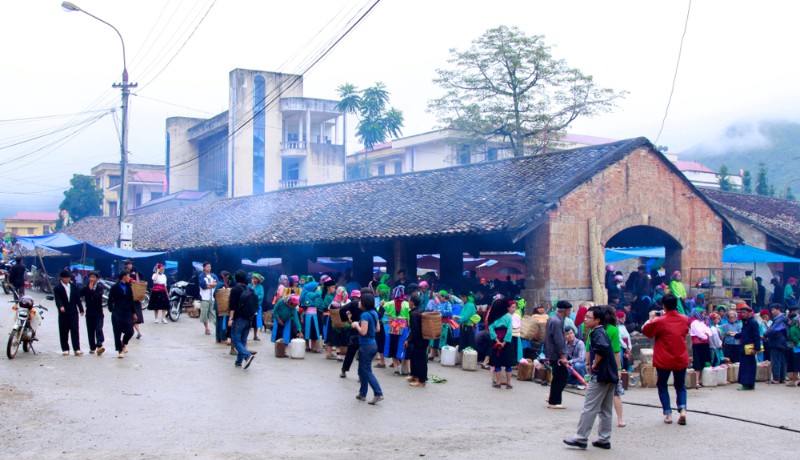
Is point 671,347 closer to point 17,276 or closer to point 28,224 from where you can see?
point 17,276

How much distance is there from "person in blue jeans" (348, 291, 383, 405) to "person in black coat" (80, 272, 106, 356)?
205 inches

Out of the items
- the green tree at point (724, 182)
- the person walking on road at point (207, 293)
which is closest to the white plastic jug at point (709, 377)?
the person walking on road at point (207, 293)

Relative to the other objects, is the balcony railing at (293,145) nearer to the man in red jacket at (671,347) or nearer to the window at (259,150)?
the window at (259,150)

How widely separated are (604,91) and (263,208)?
16.4 metres

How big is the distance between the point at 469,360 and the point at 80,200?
154ft

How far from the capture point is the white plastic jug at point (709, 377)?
1391cm

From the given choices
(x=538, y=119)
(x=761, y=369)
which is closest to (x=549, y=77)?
(x=538, y=119)

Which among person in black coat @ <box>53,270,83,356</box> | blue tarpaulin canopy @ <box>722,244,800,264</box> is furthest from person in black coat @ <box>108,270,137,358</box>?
blue tarpaulin canopy @ <box>722,244,800,264</box>

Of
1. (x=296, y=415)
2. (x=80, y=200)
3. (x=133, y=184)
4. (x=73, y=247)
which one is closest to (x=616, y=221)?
(x=296, y=415)

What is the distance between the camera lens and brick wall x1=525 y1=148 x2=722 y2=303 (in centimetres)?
1681

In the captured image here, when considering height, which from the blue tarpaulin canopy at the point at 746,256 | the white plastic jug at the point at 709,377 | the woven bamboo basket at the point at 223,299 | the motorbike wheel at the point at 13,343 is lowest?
the white plastic jug at the point at 709,377

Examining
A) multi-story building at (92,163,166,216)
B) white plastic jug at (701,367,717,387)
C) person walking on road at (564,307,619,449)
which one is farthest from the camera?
multi-story building at (92,163,166,216)

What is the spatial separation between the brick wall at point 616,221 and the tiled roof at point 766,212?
5793mm

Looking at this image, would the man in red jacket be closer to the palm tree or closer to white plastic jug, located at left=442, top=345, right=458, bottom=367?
white plastic jug, located at left=442, top=345, right=458, bottom=367
